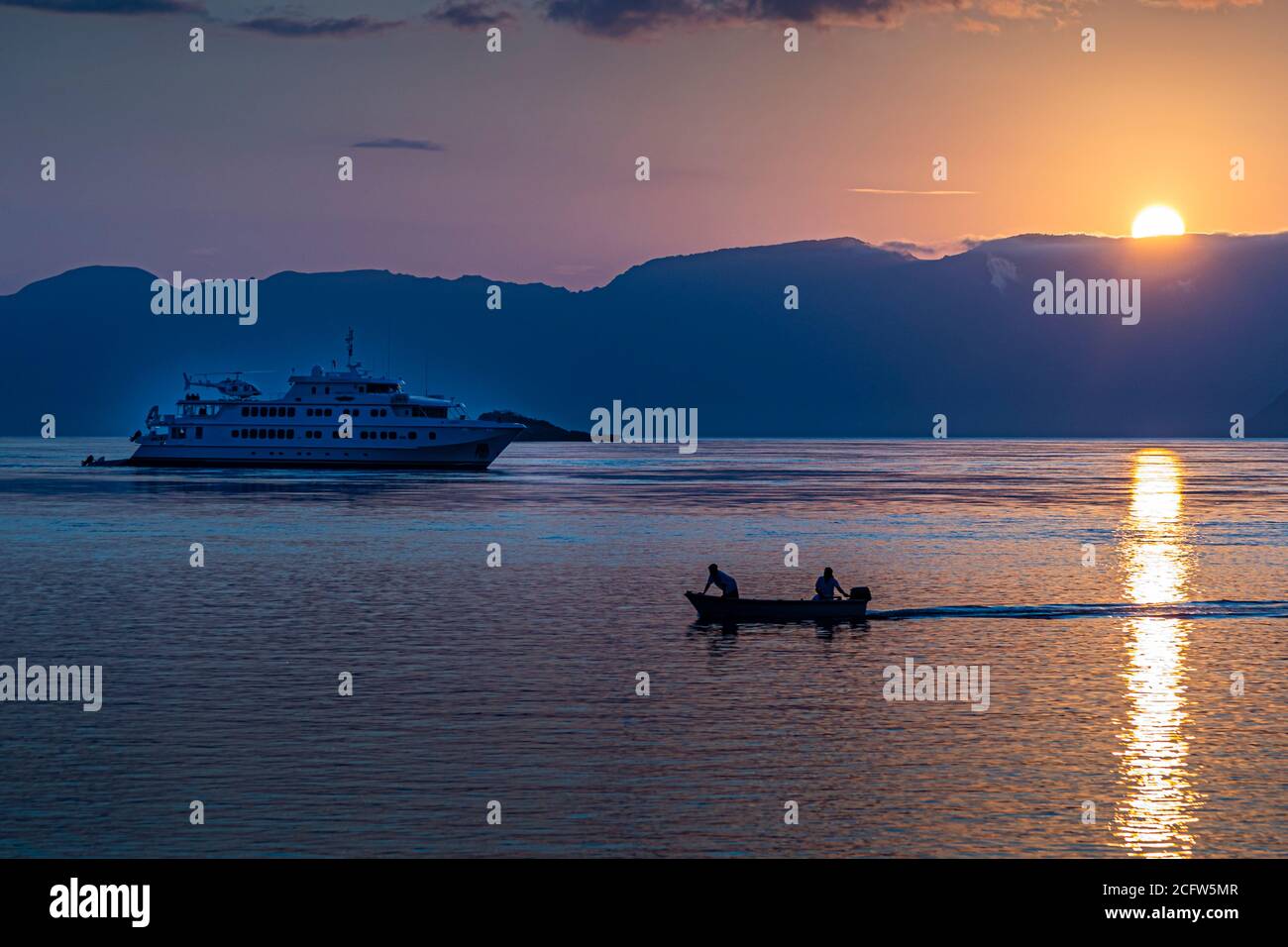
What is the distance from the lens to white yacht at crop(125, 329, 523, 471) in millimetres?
149250

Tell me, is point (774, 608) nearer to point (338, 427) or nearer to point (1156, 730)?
point (1156, 730)

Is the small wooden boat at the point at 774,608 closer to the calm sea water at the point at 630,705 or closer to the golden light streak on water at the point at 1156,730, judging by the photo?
the calm sea water at the point at 630,705

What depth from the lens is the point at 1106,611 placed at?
1766 inches

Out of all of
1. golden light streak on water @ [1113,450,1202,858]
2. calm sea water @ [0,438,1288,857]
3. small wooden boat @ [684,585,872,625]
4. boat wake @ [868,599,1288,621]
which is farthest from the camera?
boat wake @ [868,599,1288,621]

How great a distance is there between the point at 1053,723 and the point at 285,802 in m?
14.5

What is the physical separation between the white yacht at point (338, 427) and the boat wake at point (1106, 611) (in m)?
105

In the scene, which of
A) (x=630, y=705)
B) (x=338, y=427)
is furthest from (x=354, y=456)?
(x=630, y=705)

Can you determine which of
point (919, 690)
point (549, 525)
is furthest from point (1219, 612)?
point (549, 525)

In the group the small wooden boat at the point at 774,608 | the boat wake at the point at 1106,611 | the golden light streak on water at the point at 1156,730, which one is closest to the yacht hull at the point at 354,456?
the golden light streak on water at the point at 1156,730

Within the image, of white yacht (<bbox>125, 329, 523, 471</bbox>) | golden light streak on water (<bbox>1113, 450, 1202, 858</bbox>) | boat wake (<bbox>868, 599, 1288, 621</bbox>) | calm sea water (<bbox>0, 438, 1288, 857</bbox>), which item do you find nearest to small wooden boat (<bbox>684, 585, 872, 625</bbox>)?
calm sea water (<bbox>0, 438, 1288, 857</bbox>)

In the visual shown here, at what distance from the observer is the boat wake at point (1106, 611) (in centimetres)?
4328

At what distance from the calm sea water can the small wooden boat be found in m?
0.71

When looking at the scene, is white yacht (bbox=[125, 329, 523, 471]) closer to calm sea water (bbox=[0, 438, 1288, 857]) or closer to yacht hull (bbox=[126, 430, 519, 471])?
yacht hull (bbox=[126, 430, 519, 471])

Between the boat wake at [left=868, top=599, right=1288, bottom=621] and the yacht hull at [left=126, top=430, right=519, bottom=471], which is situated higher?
the yacht hull at [left=126, top=430, right=519, bottom=471]
